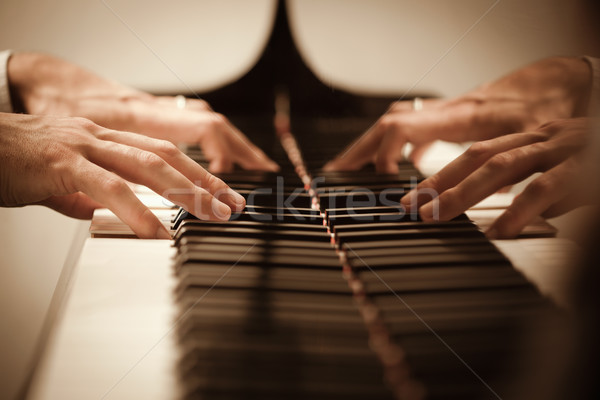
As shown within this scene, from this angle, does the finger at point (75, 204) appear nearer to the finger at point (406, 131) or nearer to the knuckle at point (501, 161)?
the finger at point (406, 131)

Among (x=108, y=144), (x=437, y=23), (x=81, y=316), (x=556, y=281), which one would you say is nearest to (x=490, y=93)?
(x=437, y=23)

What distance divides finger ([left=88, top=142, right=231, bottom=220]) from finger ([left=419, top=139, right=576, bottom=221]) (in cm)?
35

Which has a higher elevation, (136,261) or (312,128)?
(312,128)

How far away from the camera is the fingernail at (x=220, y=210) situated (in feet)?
2.09

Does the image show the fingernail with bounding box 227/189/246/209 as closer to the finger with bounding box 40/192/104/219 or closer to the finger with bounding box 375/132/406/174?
the finger with bounding box 40/192/104/219

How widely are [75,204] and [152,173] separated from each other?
0.24 meters

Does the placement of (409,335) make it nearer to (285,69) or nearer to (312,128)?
(312,128)

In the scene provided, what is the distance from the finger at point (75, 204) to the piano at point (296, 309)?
0.09 metres

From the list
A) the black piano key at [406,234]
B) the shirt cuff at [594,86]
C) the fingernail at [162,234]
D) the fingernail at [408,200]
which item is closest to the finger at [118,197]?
the fingernail at [162,234]

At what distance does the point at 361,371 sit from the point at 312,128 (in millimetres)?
1061

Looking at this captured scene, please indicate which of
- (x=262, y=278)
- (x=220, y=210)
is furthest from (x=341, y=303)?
(x=220, y=210)

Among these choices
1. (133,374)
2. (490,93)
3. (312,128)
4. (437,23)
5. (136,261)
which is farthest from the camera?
(312,128)

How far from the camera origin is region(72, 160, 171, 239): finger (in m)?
0.60

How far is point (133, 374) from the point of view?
43 centimetres
